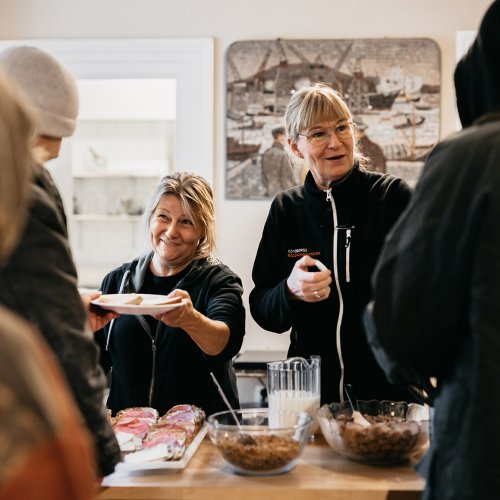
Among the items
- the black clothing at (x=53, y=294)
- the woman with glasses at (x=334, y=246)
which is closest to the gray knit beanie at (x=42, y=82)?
the black clothing at (x=53, y=294)

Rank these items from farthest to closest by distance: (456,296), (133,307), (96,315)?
(96,315) → (133,307) → (456,296)

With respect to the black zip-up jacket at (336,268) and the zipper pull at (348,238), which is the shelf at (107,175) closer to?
the black zip-up jacket at (336,268)

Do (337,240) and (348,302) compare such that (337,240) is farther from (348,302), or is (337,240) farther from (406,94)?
(406,94)

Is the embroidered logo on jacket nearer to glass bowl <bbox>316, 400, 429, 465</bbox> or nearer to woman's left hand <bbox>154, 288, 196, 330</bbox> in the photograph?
woman's left hand <bbox>154, 288, 196, 330</bbox>

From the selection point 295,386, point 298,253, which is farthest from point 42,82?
point 298,253

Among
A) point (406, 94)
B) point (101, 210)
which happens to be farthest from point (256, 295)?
point (101, 210)

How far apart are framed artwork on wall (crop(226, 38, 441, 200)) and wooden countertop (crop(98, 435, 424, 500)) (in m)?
2.13

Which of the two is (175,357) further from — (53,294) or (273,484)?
(53,294)

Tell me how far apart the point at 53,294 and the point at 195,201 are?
1.07m

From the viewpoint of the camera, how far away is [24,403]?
0.59m

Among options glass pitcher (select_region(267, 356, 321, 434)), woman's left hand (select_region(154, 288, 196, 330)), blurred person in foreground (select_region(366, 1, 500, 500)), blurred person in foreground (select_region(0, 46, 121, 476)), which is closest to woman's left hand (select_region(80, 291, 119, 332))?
woman's left hand (select_region(154, 288, 196, 330))

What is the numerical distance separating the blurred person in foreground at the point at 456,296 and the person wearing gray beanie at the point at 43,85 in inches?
24.1

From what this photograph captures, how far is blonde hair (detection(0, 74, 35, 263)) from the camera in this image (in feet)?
1.99

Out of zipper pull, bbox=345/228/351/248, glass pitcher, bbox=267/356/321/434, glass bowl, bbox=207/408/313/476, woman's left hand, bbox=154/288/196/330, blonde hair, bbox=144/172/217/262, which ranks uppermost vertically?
blonde hair, bbox=144/172/217/262
